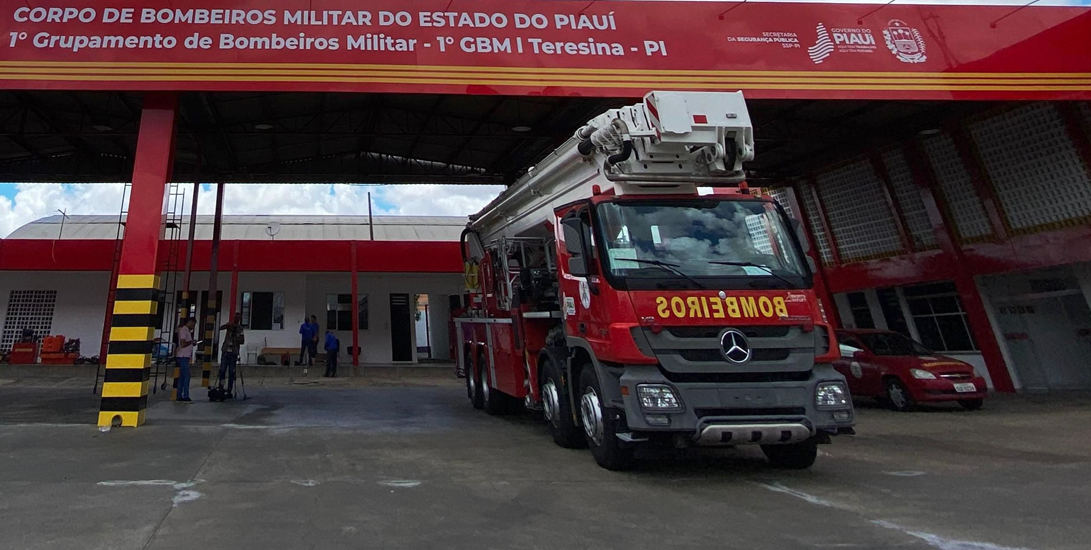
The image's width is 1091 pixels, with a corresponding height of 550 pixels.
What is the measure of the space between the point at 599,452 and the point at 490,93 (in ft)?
18.8

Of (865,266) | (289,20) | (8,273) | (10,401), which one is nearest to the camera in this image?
(289,20)

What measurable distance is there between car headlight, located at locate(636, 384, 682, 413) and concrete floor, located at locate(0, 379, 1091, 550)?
0.74 metres

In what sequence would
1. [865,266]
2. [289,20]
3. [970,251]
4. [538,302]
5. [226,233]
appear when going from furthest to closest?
[226,233] → [865,266] → [970,251] → [289,20] → [538,302]

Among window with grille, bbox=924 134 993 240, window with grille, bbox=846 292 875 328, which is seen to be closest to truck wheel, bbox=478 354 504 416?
window with grille, bbox=924 134 993 240

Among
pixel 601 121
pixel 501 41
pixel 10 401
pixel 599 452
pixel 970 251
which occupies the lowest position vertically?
pixel 599 452

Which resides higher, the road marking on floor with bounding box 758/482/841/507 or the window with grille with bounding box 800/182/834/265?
the window with grille with bounding box 800/182/834/265

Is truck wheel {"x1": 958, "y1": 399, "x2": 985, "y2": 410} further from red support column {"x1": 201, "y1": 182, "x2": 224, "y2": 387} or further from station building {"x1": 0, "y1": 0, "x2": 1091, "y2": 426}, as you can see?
red support column {"x1": 201, "y1": 182, "x2": 224, "y2": 387}

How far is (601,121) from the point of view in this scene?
653cm

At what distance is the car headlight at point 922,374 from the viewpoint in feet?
34.8

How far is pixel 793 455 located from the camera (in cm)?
616

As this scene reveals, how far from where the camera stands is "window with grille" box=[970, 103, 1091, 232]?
447 inches

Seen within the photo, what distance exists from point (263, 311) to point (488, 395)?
13.2 m

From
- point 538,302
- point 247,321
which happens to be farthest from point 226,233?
point 538,302

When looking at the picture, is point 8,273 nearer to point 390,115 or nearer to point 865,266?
point 390,115
